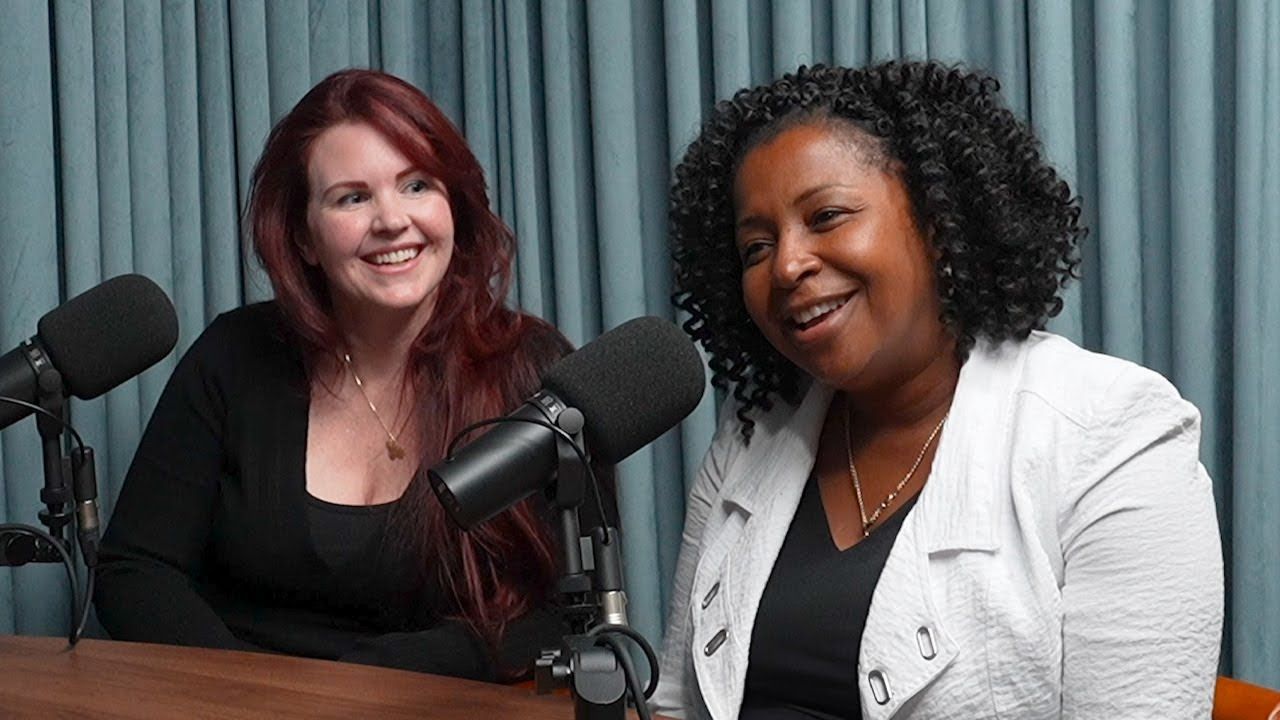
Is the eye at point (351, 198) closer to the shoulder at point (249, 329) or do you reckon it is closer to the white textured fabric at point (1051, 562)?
the shoulder at point (249, 329)

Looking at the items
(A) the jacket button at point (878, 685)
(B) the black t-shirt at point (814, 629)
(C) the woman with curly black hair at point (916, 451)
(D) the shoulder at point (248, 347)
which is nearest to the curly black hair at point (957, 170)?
(C) the woman with curly black hair at point (916, 451)

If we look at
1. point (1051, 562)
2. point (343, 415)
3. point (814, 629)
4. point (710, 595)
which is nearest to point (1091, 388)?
point (1051, 562)

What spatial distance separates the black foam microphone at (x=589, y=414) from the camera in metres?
1.31

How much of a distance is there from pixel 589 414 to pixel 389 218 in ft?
3.70

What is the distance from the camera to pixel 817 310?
5.87 feet

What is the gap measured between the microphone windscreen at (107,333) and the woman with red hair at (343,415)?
1.10ft

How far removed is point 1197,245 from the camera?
2.32m

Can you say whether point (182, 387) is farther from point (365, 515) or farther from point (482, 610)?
point (482, 610)

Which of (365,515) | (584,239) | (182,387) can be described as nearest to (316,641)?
(365,515)

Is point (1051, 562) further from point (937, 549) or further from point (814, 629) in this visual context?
point (814, 629)

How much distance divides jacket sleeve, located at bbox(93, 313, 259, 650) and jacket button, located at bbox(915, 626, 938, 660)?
1.10 metres

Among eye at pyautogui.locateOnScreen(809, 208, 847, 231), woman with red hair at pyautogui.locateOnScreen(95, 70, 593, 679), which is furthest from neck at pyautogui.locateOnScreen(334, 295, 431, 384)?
eye at pyautogui.locateOnScreen(809, 208, 847, 231)

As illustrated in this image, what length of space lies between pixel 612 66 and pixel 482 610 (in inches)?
40.5

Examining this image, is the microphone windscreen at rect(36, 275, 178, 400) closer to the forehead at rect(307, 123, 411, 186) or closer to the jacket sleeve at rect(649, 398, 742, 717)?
the forehead at rect(307, 123, 411, 186)
